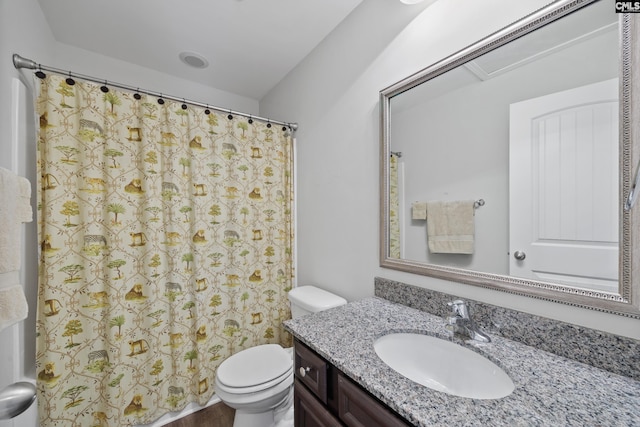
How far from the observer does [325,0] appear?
1.37 metres

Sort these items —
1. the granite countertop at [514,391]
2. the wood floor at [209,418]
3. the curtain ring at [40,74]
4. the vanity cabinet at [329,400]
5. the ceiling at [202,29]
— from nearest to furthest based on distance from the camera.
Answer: the granite countertop at [514,391]
the vanity cabinet at [329,400]
the curtain ring at [40,74]
the ceiling at [202,29]
the wood floor at [209,418]

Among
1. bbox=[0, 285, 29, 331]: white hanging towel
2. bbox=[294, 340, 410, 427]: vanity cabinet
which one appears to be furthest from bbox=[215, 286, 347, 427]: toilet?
bbox=[0, 285, 29, 331]: white hanging towel

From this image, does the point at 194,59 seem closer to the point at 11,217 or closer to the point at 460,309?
the point at 11,217

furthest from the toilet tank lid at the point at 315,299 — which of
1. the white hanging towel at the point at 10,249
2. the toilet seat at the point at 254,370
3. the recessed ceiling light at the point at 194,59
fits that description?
the recessed ceiling light at the point at 194,59

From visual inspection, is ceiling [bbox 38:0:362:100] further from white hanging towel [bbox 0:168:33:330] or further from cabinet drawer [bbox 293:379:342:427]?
cabinet drawer [bbox 293:379:342:427]

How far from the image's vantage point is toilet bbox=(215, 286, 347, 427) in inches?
48.1

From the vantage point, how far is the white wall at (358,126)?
91cm

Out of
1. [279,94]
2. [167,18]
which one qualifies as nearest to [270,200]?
[279,94]

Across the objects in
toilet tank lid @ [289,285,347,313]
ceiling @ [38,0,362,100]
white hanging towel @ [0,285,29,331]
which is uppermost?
ceiling @ [38,0,362,100]

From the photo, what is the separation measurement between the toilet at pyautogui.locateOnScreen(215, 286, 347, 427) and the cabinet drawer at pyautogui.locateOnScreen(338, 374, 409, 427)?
2.27ft

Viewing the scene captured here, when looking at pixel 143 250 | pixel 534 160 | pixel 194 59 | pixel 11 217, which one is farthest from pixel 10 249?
pixel 194 59

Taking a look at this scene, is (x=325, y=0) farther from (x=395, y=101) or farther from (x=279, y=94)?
(x=279, y=94)

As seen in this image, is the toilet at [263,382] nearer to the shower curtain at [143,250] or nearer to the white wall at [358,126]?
the white wall at [358,126]

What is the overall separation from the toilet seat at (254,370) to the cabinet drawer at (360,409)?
27.4 inches
